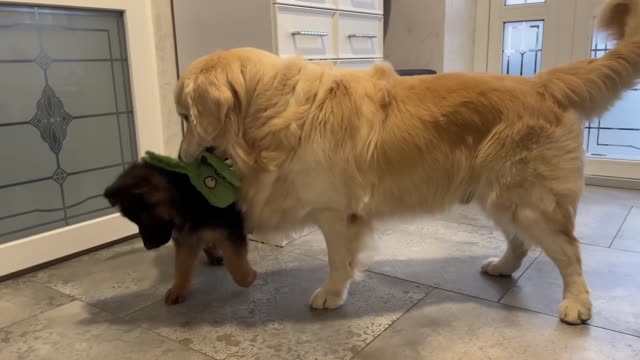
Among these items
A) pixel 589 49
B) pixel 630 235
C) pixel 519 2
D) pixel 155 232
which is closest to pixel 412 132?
pixel 155 232

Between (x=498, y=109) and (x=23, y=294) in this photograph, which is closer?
(x=498, y=109)

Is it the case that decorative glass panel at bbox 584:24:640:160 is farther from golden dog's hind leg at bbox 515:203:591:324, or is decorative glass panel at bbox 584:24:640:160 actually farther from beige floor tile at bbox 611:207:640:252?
golden dog's hind leg at bbox 515:203:591:324

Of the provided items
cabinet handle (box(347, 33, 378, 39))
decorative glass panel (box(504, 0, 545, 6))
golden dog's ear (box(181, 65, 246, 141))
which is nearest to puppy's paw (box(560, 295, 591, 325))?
golden dog's ear (box(181, 65, 246, 141))

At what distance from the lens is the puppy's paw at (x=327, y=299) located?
1584 millimetres

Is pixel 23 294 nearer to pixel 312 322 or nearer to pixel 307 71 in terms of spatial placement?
pixel 312 322

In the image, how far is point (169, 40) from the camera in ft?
7.50

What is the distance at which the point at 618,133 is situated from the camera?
310cm

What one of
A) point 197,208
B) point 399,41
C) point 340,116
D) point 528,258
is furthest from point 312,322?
point 399,41

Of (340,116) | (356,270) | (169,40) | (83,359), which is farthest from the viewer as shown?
(169,40)

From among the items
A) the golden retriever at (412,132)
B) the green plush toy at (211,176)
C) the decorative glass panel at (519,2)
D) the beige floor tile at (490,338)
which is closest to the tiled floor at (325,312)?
the beige floor tile at (490,338)

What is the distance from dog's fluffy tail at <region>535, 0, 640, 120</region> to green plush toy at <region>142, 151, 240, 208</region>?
0.94 m

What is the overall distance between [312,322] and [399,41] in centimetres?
215

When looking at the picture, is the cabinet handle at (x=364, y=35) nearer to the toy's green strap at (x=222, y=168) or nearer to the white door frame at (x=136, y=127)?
the white door frame at (x=136, y=127)

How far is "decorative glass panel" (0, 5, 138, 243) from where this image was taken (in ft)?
6.19
